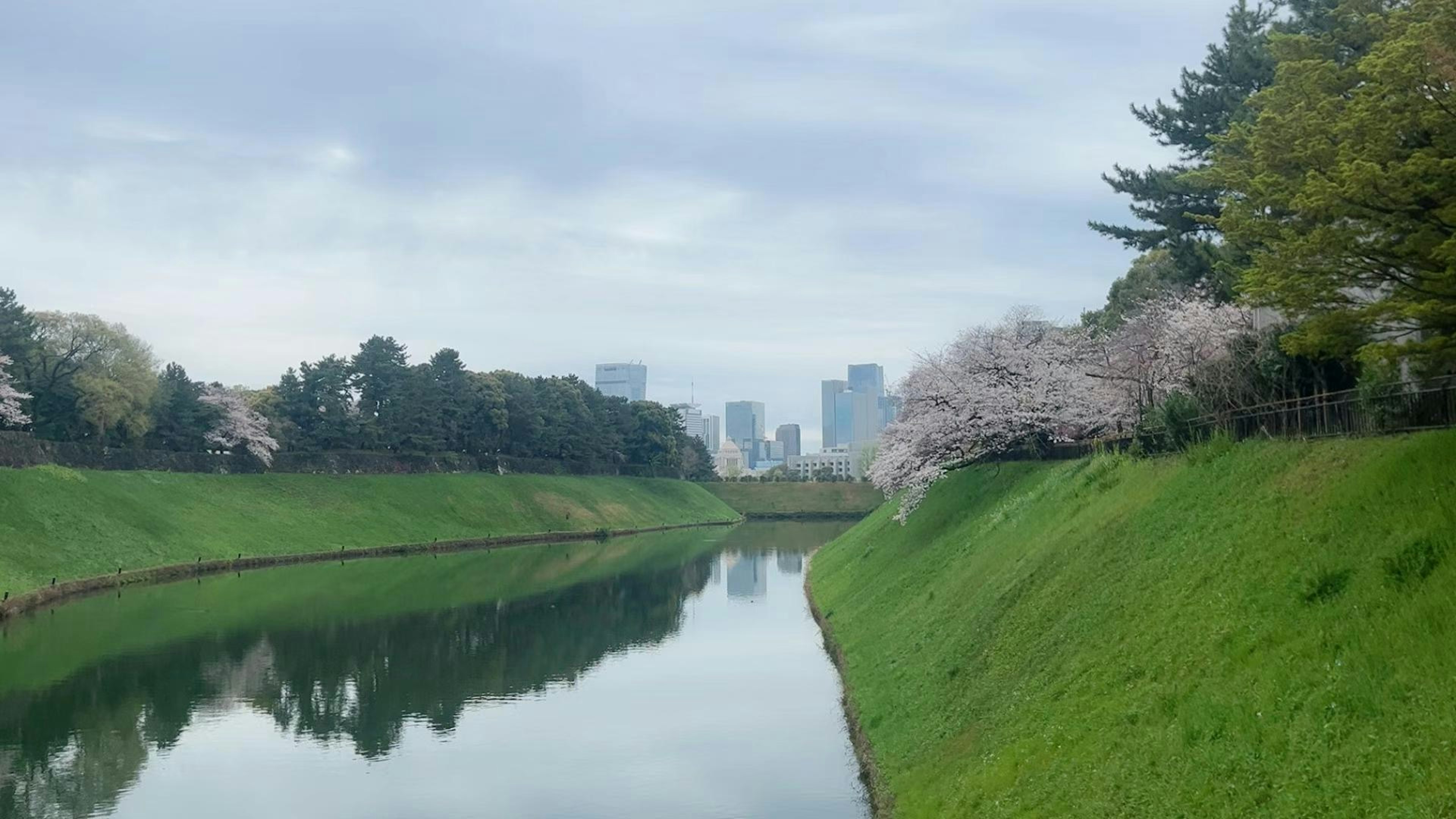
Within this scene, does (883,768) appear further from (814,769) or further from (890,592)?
(890,592)

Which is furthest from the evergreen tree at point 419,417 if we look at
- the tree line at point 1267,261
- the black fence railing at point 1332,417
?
the black fence railing at point 1332,417

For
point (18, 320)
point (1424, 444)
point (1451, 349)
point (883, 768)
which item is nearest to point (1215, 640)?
point (1424, 444)

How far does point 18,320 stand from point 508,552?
36.4 metres

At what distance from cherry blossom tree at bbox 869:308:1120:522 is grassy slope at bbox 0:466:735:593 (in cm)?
3771

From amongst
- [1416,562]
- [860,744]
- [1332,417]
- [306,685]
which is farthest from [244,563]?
[1416,562]

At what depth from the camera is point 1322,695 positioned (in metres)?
11.0

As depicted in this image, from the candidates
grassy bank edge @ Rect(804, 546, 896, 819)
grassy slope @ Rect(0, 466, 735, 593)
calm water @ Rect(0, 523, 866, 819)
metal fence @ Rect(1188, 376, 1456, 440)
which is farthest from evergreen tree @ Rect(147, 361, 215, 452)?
metal fence @ Rect(1188, 376, 1456, 440)

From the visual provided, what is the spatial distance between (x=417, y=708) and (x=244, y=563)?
131ft

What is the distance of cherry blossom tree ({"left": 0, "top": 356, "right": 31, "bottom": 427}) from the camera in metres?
69.1

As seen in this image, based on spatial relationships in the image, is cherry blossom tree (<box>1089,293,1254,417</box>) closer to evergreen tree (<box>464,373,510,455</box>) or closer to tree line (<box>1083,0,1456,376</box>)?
tree line (<box>1083,0,1456,376</box>)

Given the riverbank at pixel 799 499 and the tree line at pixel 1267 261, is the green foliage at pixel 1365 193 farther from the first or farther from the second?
the riverbank at pixel 799 499

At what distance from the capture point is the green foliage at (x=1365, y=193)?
1395cm

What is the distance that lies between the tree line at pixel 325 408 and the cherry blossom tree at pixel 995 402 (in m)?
55.4

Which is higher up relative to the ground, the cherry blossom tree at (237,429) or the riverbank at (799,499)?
the cherry blossom tree at (237,429)
